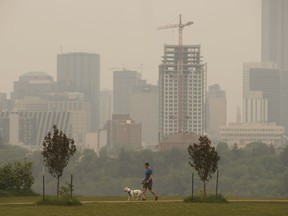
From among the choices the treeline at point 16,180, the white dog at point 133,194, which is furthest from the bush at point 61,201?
the treeline at point 16,180

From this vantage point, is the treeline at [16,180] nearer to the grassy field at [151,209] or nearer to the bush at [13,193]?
the bush at [13,193]

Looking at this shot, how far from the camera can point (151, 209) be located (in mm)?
56375

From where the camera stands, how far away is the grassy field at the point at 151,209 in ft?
178

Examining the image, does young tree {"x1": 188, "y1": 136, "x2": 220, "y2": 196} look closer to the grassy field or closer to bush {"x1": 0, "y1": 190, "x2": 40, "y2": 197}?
the grassy field

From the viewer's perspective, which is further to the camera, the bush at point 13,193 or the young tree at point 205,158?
the bush at point 13,193

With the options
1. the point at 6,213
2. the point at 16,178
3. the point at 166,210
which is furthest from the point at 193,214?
the point at 16,178

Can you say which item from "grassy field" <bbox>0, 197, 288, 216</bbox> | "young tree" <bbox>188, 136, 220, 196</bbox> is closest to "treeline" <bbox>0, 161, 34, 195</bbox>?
"grassy field" <bbox>0, 197, 288, 216</bbox>

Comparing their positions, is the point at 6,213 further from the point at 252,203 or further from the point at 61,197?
the point at 252,203

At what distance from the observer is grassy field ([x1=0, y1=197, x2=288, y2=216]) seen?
54281 millimetres

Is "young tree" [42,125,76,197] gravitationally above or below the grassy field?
above

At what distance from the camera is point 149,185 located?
65.4 m

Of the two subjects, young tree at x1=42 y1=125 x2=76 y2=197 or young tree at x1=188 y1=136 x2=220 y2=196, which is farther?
young tree at x1=188 y1=136 x2=220 y2=196

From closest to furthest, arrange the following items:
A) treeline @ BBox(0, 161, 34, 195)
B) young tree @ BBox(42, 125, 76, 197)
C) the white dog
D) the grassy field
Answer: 1. the grassy field
2. young tree @ BBox(42, 125, 76, 197)
3. the white dog
4. treeline @ BBox(0, 161, 34, 195)

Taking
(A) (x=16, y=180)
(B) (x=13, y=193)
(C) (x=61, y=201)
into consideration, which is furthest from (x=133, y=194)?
(A) (x=16, y=180)
